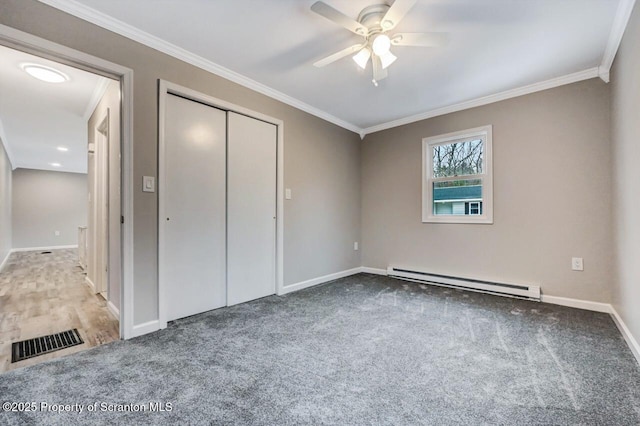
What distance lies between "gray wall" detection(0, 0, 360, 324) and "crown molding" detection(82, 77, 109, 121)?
0.95m

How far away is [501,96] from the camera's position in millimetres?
3229

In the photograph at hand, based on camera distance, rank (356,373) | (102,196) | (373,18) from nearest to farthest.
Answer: (356,373)
(373,18)
(102,196)

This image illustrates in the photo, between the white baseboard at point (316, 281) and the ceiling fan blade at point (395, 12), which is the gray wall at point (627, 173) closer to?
the ceiling fan blade at point (395, 12)

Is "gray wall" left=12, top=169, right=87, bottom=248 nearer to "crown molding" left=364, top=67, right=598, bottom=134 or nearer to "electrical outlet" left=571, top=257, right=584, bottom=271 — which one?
"crown molding" left=364, top=67, right=598, bottom=134

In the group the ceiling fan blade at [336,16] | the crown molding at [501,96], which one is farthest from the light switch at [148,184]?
the crown molding at [501,96]

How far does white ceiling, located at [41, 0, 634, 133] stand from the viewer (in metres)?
1.90

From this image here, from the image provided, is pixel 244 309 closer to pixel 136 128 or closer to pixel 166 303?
pixel 166 303

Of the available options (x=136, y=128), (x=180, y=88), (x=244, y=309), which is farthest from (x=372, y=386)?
(x=180, y=88)

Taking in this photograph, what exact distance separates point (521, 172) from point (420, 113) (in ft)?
4.78

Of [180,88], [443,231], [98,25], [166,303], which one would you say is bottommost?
[166,303]

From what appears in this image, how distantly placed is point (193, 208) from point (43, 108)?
2889 mm

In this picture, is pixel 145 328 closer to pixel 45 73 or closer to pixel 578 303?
pixel 45 73

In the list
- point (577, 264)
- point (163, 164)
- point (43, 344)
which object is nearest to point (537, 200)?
point (577, 264)

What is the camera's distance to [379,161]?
4391 mm
